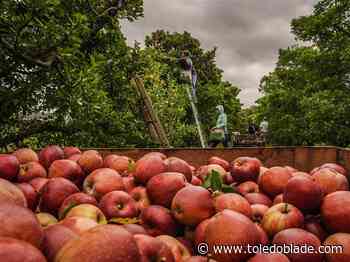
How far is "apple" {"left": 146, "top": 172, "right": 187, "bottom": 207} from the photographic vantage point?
271 centimetres

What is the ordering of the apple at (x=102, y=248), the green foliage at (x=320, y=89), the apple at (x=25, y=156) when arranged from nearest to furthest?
1. the apple at (x=102, y=248)
2. the apple at (x=25, y=156)
3. the green foliage at (x=320, y=89)

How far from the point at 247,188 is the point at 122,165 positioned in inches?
43.1

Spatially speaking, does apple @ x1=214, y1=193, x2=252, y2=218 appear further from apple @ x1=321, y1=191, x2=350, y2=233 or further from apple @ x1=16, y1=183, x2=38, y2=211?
apple @ x1=16, y1=183, x2=38, y2=211

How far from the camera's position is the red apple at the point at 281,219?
2355mm

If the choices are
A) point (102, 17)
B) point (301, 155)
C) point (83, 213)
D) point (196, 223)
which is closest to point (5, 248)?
point (83, 213)

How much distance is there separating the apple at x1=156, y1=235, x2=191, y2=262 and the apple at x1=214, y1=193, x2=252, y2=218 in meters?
0.39

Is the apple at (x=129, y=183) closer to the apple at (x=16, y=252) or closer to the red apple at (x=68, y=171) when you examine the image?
the red apple at (x=68, y=171)

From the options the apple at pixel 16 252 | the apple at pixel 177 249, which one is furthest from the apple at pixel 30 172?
the apple at pixel 16 252

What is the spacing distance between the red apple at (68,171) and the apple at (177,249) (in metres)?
1.30

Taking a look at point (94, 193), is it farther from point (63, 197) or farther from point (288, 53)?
point (288, 53)

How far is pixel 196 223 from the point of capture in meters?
2.43

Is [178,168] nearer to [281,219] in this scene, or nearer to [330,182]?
[281,219]

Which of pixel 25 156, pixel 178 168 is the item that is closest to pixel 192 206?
pixel 178 168

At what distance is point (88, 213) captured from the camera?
92.4 inches
